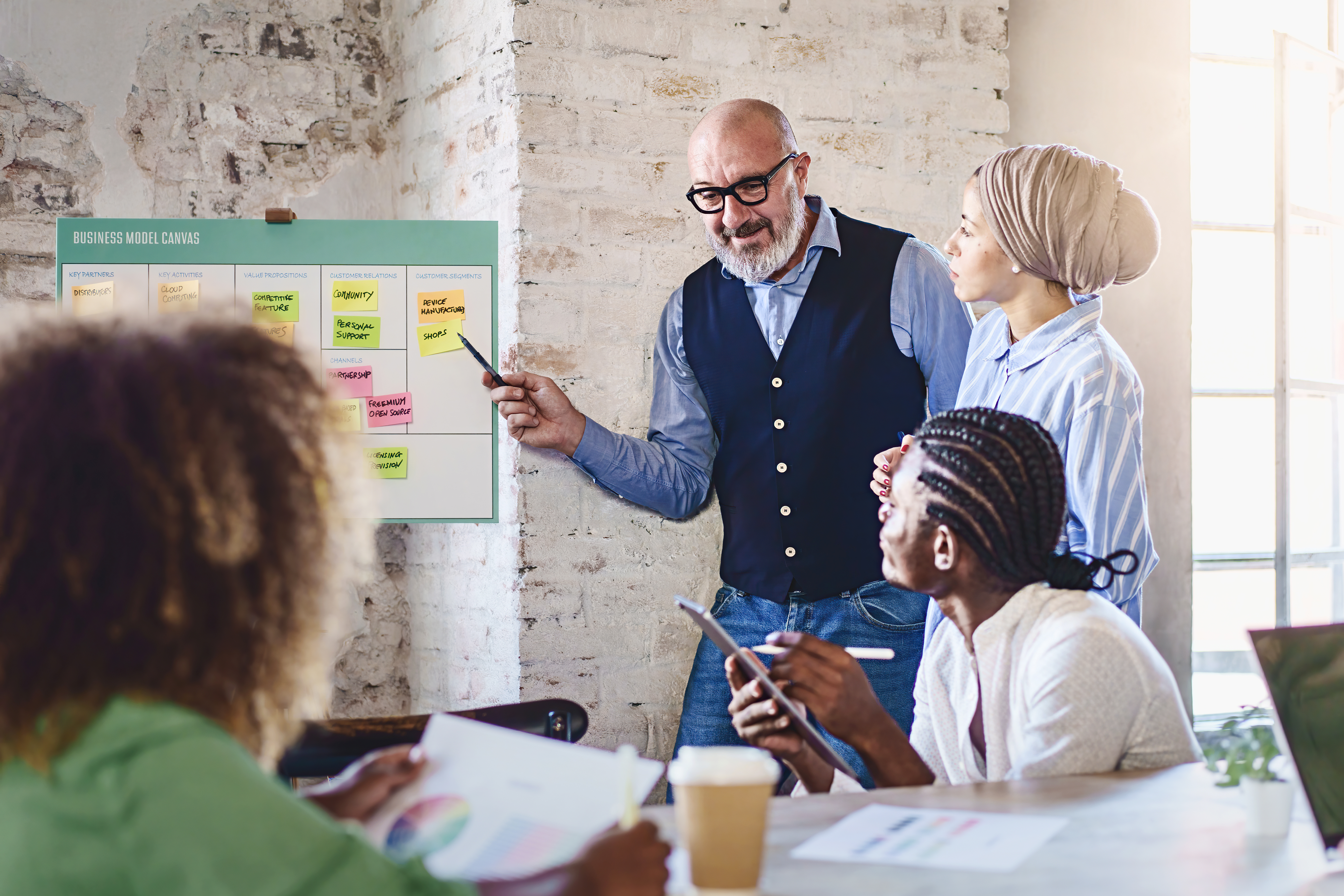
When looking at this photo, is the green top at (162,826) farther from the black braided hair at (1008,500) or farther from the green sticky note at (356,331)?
the green sticky note at (356,331)

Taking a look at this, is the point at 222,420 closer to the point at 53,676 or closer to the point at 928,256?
the point at 53,676

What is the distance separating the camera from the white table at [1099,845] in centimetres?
101

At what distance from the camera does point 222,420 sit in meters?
0.84

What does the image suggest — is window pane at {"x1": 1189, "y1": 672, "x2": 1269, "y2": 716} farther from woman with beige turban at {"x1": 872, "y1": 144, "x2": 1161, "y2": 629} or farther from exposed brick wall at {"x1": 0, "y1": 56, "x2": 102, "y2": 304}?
exposed brick wall at {"x1": 0, "y1": 56, "x2": 102, "y2": 304}

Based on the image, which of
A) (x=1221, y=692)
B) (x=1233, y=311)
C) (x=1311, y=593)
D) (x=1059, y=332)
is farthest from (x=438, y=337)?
(x=1311, y=593)

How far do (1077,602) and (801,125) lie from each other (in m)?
1.51

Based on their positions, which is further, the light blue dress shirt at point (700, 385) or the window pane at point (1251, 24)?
the window pane at point (1251, 24)

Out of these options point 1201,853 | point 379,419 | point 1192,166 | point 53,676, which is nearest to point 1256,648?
point 1201,853

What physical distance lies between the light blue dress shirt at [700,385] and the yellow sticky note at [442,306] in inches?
13.7

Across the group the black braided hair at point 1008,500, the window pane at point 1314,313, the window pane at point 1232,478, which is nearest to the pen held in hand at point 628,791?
the black braided hair at point 1008,500

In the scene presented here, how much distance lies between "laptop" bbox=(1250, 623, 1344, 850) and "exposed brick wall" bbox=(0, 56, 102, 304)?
2620 mm

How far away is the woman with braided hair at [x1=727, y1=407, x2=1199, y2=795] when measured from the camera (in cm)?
142

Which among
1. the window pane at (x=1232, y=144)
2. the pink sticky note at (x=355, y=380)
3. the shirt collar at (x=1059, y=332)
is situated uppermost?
the window pane at (x=1232, y=144)

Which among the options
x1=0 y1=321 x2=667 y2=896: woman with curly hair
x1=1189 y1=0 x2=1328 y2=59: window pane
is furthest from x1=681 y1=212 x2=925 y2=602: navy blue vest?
x1=0 y1=321 x2=667 y2=896: woman with curly hair
